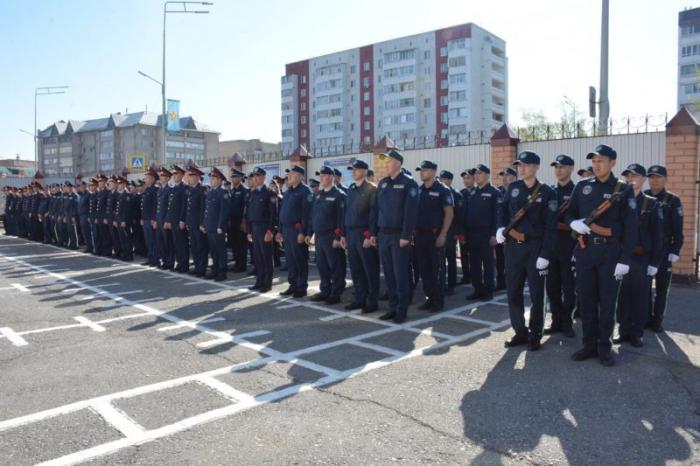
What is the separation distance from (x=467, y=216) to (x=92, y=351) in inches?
228

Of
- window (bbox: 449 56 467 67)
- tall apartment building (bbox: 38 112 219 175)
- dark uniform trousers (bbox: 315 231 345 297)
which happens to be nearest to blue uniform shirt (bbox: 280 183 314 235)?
dark uniform trousers (bbox: 315 231 345 297)

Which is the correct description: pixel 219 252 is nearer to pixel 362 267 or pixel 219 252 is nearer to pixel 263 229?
pixel 263 229

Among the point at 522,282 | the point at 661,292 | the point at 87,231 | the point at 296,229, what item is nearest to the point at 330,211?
the point at 296,229

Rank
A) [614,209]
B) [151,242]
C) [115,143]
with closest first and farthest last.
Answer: [614,209] < [151,242] < [115,143]

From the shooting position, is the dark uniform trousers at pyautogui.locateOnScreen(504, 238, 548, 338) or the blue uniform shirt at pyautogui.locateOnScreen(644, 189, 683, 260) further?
the blue uniform shirt at pyautogui.locateOnScreen(644, 189, 683, 260)

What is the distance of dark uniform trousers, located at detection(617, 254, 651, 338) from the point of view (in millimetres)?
5953

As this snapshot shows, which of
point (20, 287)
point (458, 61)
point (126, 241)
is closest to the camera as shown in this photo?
point (20, 287)

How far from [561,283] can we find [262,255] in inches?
184

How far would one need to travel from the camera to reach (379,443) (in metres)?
3.49

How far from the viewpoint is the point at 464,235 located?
9211 millimetres

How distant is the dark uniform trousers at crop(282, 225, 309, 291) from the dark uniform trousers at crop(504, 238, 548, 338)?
366 centimetres

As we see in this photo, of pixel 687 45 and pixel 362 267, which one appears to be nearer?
pixel 362 267

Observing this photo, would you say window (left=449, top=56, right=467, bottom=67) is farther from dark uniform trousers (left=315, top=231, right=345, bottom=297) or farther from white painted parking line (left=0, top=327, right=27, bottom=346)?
white painted parking line (left=0, top=327, right=27, bottom=346)

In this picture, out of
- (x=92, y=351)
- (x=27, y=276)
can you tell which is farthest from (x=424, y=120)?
(x=92, y=351)
